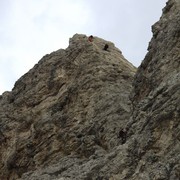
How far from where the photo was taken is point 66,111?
48.2 metres

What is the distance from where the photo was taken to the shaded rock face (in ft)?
136

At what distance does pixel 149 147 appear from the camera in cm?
2869

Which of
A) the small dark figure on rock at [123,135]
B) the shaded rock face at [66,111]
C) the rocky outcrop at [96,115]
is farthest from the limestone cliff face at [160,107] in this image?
the shaded rock face at [66,111]

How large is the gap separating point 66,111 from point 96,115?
4.78m

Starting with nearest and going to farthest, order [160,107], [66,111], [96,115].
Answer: [160,107], [96,115], [66,111]

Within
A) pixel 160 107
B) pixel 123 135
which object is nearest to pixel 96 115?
pixel 123 135

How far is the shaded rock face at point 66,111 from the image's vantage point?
41469 mm

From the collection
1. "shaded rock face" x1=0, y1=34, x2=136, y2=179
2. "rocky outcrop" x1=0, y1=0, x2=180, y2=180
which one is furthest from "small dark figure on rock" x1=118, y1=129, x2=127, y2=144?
"shaded rock face" x1=0, y1=34, x2=136, y2=179

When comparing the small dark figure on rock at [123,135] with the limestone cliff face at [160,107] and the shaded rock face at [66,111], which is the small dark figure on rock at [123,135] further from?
the limestone cliff face at [160,107]

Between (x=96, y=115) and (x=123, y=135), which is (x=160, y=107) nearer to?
(x=123, y=135)

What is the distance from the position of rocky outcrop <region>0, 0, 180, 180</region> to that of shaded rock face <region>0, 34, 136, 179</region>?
3.8 inches

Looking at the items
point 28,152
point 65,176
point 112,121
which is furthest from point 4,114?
point 65,176

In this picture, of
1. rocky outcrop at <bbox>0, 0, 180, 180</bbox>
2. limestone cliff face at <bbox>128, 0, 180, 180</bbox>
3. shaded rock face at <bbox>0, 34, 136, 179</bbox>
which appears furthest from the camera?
shaded rock face at <bbox>0, 34, 136, 179</bbox>

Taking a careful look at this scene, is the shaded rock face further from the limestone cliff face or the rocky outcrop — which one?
the limestone cliff face
